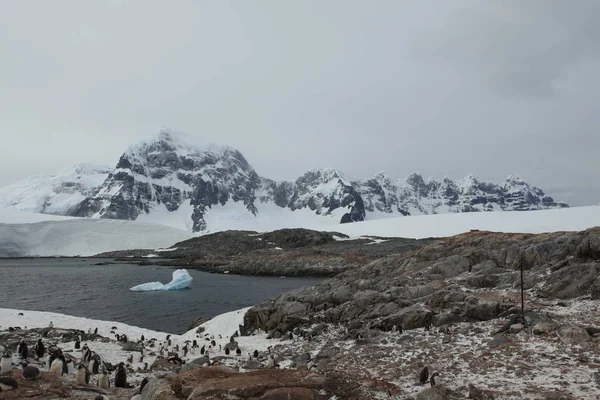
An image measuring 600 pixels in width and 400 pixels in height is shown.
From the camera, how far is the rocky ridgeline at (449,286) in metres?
17.3

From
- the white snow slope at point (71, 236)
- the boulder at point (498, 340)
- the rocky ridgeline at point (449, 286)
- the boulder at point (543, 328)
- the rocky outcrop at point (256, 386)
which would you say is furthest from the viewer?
the white snow slope at point (71, 236)

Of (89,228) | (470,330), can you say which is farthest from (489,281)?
(89,228)

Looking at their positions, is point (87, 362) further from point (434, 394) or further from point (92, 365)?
point (434, 394)

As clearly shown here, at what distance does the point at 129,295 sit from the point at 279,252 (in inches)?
1737

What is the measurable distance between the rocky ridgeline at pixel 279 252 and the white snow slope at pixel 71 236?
7.22m

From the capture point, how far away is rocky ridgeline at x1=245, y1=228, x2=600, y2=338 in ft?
56.8

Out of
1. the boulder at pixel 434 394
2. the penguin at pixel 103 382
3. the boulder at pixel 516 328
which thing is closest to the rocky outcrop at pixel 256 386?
the boulder at pixel 434 394

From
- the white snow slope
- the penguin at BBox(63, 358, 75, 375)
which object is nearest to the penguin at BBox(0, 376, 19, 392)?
the penguin at BBox(63, 358, 75, 375)

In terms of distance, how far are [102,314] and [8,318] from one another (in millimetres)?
8177

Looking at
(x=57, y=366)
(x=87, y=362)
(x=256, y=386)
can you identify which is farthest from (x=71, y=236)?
(x=256, y=386)

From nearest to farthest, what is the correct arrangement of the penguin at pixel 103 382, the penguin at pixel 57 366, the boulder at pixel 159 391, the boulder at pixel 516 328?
1. the boulder at pixel 159 391
2. the penguin at pixel 103 382
3. the penguin at pixel 57 366
4. the boulder at pixel 516 328

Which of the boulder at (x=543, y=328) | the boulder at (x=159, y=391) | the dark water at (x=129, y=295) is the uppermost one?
the boulder at (x=159, y=391)

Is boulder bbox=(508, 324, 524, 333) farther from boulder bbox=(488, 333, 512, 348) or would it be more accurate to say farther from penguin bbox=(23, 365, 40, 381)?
penguin bbox=(23, 365, 40, 381)

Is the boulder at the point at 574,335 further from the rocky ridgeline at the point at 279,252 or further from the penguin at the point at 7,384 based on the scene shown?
the rocky ridgeline at the point at 279,252
